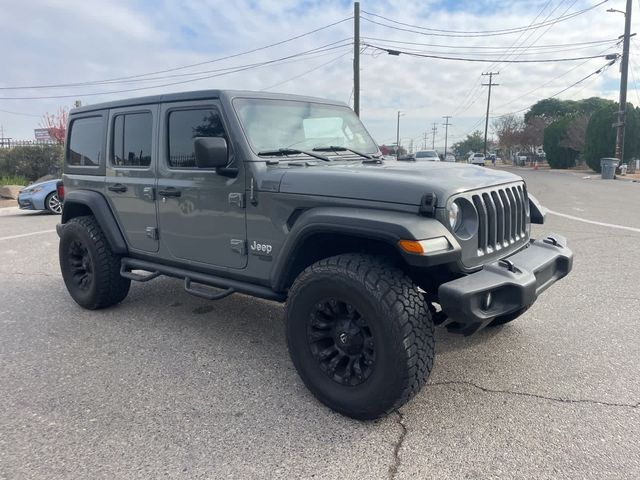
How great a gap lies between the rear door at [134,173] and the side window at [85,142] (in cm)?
24

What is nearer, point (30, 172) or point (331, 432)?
point (331, 432)

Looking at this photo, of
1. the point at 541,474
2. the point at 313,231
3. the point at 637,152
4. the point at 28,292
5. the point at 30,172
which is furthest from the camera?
the point at 637,152

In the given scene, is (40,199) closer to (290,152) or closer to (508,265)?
(290,152)

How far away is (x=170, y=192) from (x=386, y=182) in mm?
1885

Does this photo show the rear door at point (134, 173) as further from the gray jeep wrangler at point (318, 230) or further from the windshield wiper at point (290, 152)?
the windshield wiper at point (290, 152)

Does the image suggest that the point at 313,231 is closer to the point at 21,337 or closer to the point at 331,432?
the point at 331,432

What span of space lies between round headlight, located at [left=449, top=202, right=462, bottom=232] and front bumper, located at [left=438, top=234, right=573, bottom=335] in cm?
29

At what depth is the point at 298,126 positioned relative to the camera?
3.91 m

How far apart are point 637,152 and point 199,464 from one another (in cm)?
3866

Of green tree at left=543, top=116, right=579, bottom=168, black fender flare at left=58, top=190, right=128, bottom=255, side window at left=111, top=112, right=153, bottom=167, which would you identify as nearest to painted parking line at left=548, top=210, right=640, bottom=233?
side window at left=111, top=112, right=153, bottom=167

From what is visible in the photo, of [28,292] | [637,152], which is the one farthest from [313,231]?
[637,152]

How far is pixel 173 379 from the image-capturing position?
3441 mm

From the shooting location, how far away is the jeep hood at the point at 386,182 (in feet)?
9.04

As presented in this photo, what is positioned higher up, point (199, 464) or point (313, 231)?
point (313, 231)
